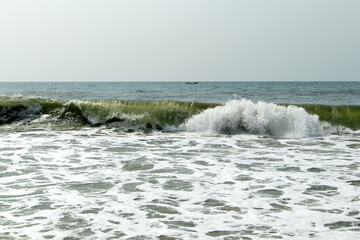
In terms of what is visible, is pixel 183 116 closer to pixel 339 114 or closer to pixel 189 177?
pixel 339 114

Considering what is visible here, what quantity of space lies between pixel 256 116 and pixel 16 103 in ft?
35.1

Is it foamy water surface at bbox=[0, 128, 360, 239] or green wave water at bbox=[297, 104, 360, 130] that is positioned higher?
green wave water at bbox=[297, 104, 360, 130]

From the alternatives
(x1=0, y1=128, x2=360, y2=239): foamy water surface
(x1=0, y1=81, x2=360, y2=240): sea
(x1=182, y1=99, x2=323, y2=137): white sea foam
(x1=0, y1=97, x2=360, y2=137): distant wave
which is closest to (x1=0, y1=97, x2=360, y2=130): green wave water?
(x1=0, y1=97, x2=360, y2=137): distant wave

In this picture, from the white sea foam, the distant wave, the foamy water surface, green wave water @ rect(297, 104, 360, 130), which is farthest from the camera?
green wave water @ rect(297, 104, 360, 130)

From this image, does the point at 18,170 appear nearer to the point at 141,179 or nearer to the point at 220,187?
the point at 141,179

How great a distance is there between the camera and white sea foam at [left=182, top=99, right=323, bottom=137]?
15.9 m

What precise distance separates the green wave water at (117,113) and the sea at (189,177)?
0.46 ft

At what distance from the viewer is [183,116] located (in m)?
18.0

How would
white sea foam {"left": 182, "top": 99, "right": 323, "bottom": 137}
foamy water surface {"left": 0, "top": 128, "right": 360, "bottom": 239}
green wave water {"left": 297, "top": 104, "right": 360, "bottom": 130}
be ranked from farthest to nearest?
green wave water {"left": 297, "top": 104, "right": 360, "bottom": 130} < white sea foam {"left": 182, "top": 99, "right": 323, "bottom": 137} < foamy water surface {"left": 0, "top": 128, "right": 360, "bottom": 239}

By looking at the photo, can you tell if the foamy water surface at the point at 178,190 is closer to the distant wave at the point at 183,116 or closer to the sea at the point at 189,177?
the sea at the point at 189,177

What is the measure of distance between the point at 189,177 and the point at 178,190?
3.35 ft

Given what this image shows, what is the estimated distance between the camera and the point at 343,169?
30.3 ft

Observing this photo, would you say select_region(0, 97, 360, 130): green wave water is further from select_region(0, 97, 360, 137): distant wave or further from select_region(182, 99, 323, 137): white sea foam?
select_region(182, 99, 323, 137): white sea foam

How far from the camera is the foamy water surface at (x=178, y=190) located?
18.2 feet
